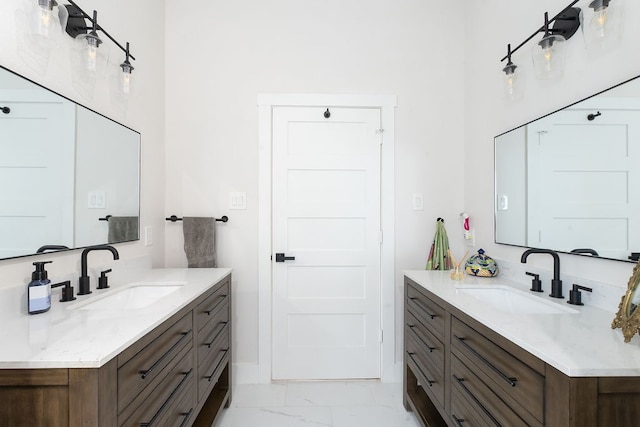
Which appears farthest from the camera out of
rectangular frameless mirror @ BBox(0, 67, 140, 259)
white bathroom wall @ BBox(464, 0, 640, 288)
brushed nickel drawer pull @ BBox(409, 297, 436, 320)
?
brushed nickel drawer pull @ BBox(409, 297, 436, 320)

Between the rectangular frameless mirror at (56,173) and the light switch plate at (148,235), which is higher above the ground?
the rectangular frameless mirror at (56,173)

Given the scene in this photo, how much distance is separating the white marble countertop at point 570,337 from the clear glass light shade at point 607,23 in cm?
105

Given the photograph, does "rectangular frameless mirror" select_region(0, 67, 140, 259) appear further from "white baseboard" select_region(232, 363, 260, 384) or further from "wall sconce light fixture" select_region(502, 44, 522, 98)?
"wall sconce light fixture" select_region(502, 44, 522, 98)

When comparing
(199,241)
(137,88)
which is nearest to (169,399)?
(199,241)

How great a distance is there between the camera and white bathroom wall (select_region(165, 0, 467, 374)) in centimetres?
229

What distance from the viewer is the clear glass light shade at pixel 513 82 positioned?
1720 millimetres

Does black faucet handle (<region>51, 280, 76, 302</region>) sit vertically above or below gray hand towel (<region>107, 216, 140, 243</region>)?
below

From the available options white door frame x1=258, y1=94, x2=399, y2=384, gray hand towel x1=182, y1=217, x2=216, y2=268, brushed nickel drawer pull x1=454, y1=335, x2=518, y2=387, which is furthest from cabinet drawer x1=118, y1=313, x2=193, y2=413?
brushed nickel drawer pull x1=454, y1=335, x2=518, y2=387

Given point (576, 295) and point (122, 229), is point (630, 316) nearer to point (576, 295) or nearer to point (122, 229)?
point (576, 295)

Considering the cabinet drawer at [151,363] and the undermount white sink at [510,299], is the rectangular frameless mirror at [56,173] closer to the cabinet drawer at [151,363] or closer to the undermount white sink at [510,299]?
the cabinet drawer at [151,363]

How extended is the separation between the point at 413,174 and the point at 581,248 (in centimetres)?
120

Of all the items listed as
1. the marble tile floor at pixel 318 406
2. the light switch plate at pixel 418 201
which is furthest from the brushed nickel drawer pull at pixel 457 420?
the light switch plate at pixel 418 201

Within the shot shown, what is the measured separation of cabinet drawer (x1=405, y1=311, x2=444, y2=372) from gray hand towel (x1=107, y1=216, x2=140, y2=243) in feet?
5.92

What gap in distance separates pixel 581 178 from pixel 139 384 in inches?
75.3
